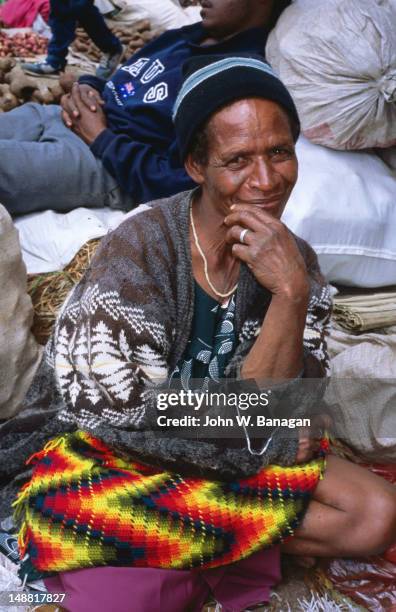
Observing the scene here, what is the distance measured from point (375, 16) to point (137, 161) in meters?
1.05

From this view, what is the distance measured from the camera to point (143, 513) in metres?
1.62

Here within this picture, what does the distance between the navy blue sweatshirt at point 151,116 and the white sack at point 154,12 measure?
251cm

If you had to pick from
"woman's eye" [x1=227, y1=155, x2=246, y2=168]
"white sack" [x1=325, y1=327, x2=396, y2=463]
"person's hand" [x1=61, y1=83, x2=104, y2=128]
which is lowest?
"white sack" [x1=325, y1=327, x2=396, y2=463]

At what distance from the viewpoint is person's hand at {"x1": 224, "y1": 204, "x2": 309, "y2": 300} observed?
158 cm

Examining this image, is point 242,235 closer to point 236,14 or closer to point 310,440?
point 310,440

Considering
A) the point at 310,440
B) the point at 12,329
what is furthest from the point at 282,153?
the point at 12,329

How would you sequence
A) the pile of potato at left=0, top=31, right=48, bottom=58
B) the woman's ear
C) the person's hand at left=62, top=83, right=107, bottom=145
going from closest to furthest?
1. the woman's ear
2. the person's hand at left=62, top=83, right=107, bottom=145
3. the pile of potato at left=0, top=31, right=48, bottom=58

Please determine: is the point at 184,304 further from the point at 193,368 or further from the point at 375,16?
the point at 375,16

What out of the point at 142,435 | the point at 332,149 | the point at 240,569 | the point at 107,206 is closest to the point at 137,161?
the point at 107,206

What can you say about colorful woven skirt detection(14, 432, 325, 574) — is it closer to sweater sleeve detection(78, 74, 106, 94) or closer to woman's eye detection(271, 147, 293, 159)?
woman's eye detection(271, 147, 293, 159)

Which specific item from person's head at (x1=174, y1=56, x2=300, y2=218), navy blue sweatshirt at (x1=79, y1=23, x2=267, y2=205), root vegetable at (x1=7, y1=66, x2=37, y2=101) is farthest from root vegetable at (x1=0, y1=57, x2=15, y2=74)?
person's head at (x1=174, y1=56, x2=300, y2=218)

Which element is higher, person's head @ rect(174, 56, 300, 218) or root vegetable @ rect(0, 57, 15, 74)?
person's head @ rect(174, 56, 300, 218)

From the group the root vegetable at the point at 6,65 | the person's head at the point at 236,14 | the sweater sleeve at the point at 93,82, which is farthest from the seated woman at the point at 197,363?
the root vegetable at the point at 6,65

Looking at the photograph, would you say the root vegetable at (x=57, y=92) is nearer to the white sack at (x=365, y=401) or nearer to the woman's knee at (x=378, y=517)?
the white sack at (x=365, y=401)
